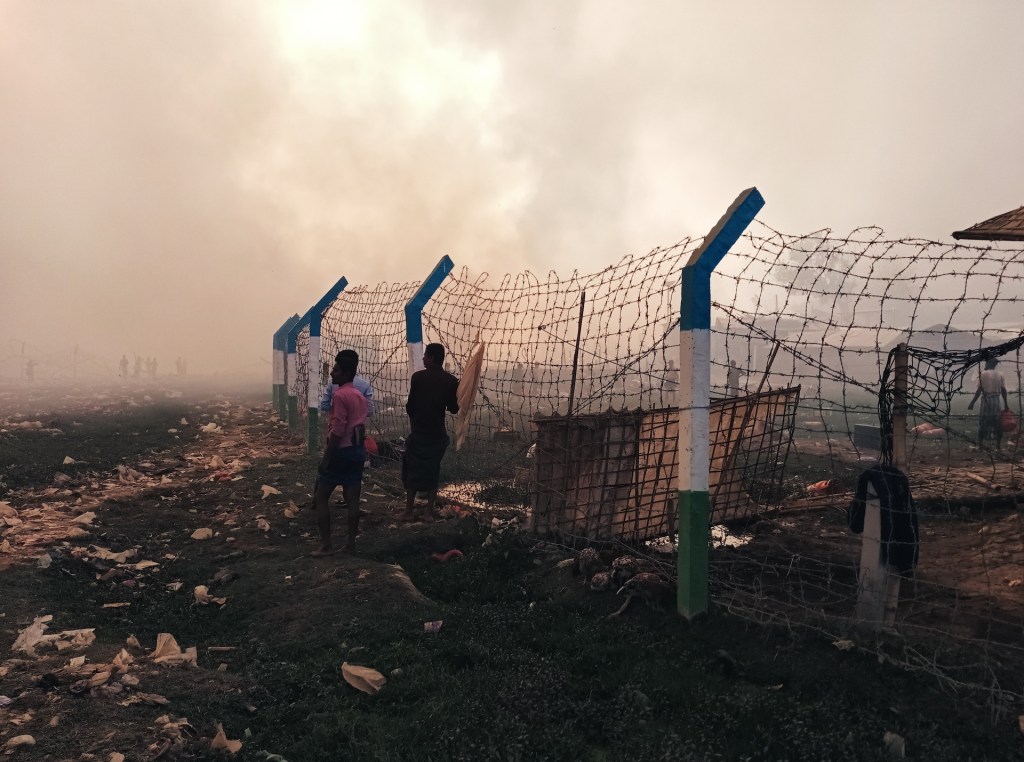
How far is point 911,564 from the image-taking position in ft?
13.0

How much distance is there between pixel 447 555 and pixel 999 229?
4.97 meters

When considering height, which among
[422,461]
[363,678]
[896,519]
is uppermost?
[896,519]

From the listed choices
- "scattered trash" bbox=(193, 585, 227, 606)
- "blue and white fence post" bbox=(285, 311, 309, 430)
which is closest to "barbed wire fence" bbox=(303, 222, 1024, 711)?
"scattered trash" bbox=(193, 585, 227, 606)

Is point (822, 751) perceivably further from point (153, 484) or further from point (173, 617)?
point (153, 484)

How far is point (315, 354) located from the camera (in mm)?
11633

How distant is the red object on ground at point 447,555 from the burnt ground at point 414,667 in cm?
7

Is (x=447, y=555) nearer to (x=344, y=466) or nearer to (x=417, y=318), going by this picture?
(x=344, y=466)

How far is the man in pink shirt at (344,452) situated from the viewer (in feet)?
19.3

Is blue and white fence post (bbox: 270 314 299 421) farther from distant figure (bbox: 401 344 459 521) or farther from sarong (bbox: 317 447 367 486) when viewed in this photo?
sarong (bbox: 317 447 367 486)

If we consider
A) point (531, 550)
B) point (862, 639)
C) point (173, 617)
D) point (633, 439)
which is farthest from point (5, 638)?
point (862, 639)

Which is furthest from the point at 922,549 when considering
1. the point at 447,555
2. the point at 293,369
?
the point at 293,369

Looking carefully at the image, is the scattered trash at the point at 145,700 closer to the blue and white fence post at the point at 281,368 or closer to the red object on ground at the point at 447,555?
the red object on ground at the point at 447,555

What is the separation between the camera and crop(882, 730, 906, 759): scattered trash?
9.77 ft

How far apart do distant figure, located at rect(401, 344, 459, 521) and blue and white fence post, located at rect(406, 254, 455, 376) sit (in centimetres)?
115
